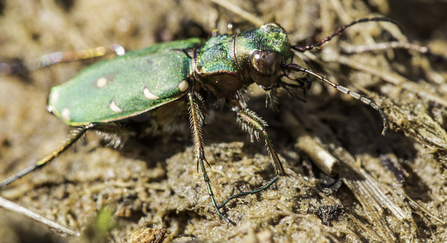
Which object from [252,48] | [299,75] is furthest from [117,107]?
[299,75]

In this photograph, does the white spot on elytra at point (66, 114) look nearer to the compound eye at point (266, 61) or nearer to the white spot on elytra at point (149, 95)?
the white spot on elytra at point (149, 95)

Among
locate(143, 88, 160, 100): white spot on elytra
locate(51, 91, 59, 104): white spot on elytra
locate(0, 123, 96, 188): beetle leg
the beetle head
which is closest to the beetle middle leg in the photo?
locate(143, 88, 160, 100): white spot on elytra

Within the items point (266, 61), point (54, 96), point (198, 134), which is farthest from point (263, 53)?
point (54, 96)

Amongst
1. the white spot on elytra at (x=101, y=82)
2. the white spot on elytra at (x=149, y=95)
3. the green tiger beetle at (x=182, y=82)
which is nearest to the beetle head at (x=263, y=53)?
the green tiger beetle at (x=182, y=82)

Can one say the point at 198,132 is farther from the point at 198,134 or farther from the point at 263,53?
the point at 263,53

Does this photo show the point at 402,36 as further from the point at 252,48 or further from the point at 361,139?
the point at 252,48

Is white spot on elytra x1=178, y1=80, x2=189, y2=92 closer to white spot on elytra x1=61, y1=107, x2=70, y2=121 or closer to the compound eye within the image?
the compound eye
